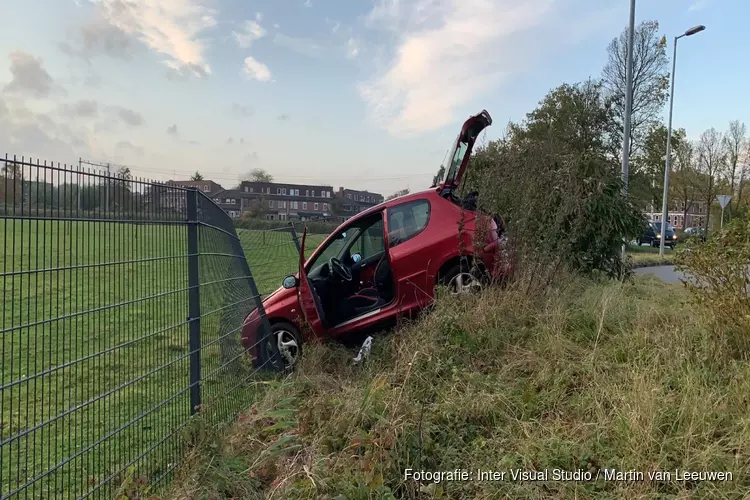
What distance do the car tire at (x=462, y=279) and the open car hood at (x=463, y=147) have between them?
0.99m

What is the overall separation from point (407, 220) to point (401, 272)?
2.05 feet

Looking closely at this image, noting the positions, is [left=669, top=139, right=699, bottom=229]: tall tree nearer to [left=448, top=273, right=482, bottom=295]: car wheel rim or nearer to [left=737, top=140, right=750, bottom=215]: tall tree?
[left=737, top=140, right=750, bottom=215]: tall tree

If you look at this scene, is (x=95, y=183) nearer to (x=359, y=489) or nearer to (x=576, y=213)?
(x=359, y=489)

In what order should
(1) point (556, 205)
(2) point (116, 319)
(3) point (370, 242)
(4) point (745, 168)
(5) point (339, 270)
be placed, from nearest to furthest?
(2) point (116, 319) < (5) point (339, 270) < (1) point (556, 205) < (3) point (370, 242) < (4) point (745, 168)

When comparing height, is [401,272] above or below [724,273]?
below

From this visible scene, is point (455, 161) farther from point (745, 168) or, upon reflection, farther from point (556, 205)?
point (745, 168)

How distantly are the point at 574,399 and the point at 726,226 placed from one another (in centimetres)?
215

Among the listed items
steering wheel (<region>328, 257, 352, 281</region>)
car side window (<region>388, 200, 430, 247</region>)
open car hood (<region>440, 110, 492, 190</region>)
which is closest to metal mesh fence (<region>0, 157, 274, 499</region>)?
steering wheel (<region>328, 257, 352, 281</region>)

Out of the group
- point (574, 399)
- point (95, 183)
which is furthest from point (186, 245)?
point (574, 399)

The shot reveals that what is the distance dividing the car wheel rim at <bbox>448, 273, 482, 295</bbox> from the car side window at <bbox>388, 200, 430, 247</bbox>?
0.66 m

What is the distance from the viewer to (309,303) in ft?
17.1

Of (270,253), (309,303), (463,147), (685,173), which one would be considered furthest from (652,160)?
(309,303)

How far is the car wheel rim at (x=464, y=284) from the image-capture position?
5.07 meters

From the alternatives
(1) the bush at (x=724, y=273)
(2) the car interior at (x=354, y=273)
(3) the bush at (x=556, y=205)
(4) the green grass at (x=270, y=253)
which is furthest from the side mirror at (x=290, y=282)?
(1) the bush at (x=724, y=273)
